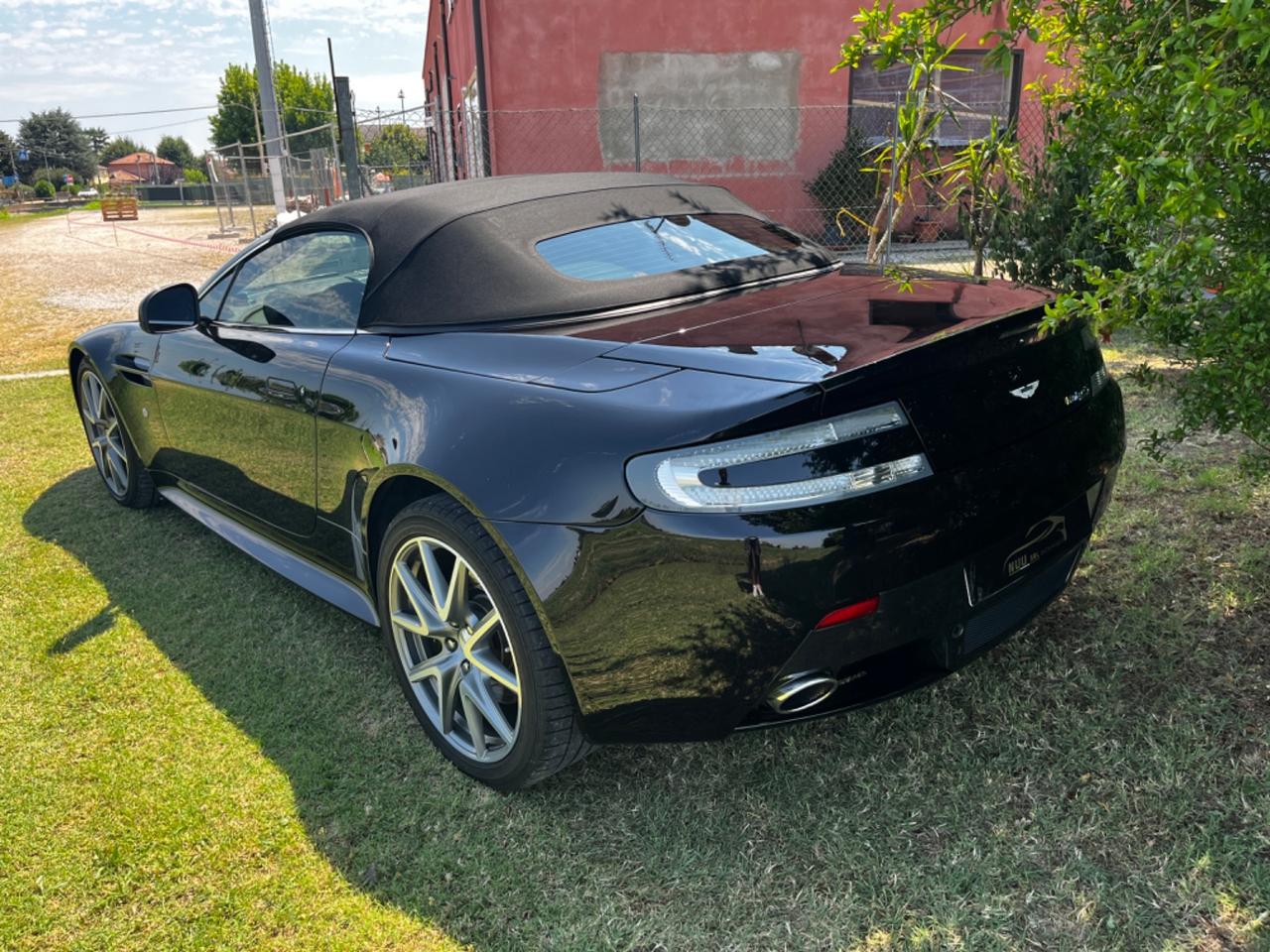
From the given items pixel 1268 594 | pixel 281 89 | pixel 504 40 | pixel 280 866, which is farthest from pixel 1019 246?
pixel 281 89

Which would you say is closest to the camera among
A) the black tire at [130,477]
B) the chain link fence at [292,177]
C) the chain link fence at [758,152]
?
the black tire at [130,477]

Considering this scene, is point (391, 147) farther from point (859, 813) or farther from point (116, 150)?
point (116, 150)

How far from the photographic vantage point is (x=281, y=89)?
214 ft

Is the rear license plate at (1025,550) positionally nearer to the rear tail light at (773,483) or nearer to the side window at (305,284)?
the rear tail light at (773,483)

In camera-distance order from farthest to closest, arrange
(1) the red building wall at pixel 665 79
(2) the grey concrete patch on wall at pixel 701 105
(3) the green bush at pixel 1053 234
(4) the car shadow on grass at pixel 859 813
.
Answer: (2) the grey concrete patch on wall at pixel 701 105
(1) the red building wall at pixel 665 79
(3) the green bush at pixel 1053 234
(4) the car shadow on grass at pixel 859 813

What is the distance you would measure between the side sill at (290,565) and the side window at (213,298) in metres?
0.75

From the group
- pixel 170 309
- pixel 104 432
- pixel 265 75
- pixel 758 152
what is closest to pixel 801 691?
pixel 170 309

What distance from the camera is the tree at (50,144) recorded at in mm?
94312

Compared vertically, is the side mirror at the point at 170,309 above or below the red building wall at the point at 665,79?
below

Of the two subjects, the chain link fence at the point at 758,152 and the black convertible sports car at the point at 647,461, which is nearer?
A: the black convertible sports car at the point at 647,461

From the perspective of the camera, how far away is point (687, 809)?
2338 millimetres

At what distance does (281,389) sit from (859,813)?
207 cm

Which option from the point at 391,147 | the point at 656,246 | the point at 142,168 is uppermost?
the point at 142,168

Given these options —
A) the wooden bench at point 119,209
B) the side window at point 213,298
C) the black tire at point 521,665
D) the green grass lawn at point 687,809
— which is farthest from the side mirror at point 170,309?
the wooden bench at point 119,209
